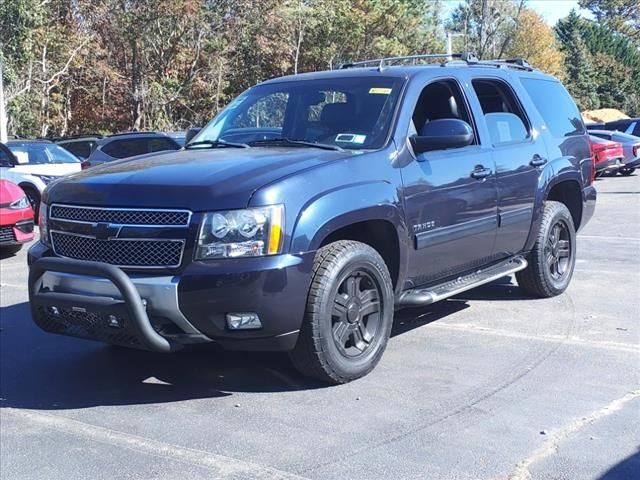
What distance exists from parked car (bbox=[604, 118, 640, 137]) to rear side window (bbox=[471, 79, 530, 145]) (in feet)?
71.9

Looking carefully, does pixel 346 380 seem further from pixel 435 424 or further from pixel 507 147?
pixel 507 147

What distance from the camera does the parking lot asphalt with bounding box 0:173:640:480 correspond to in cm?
390

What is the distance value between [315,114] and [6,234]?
6.13 metres

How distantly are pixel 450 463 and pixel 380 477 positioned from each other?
0.36m

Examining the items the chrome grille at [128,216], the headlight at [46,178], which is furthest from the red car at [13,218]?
the chrome grille at [128,216]

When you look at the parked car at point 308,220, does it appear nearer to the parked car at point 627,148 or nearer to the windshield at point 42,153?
the windshield at point 42,153

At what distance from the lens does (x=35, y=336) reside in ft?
21.1

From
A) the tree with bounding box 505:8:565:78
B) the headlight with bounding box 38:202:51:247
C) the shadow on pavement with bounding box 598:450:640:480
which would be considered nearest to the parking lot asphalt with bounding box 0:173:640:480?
the shadow on pavement with bounding box 598:450:640:480

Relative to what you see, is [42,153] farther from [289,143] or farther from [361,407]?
[361,407]

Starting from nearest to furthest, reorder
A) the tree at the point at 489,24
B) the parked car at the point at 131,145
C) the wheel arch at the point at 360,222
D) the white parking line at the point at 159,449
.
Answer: the white parking line at the point at 159,449 < the wheel arch at the point at 360,222 < the parked car at the point at 131,145 < the tree at the point at 489,24

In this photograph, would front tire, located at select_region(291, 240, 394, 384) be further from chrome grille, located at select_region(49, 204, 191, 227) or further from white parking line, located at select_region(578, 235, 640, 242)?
white parking line, located at select_region(578, 235, 640, 242)

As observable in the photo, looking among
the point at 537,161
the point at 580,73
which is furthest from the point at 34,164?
the point at 580,73

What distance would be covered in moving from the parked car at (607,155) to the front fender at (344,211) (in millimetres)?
17016

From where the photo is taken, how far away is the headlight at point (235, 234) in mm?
4387
